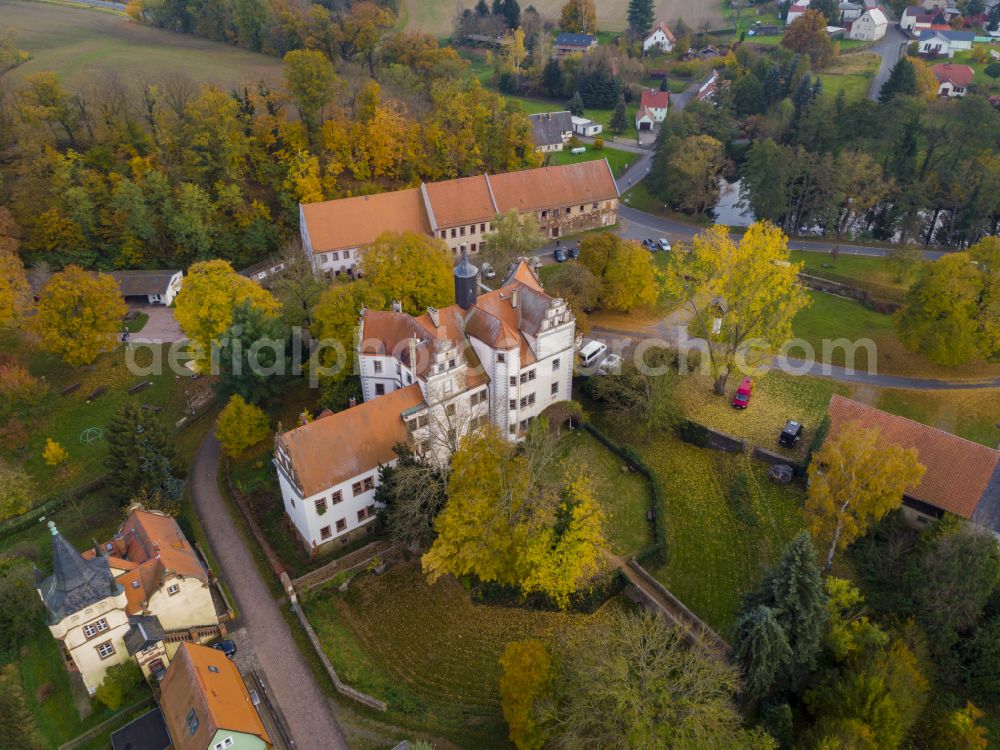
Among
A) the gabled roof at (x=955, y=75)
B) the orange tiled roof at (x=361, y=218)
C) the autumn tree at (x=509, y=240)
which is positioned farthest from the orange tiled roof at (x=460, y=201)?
the gabled roof at (x=955, y=75)

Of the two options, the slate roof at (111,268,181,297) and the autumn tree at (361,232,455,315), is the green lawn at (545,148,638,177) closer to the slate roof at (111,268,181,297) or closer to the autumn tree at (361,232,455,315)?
the autumn tree at (361,232,455,315)

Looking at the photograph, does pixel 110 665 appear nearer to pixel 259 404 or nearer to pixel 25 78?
pixel 259 404

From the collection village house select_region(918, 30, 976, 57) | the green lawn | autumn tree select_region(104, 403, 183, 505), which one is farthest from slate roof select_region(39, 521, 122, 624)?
village house select_region(918, 30, 976, 57)

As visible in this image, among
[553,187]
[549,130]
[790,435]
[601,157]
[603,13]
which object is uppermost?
[603,13]

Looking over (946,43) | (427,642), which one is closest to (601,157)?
(946,43)

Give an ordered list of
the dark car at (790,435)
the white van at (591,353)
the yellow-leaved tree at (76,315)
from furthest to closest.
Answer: the white van at (591,353)
the yellow-leaved tree at (76,315)
the dark car at (790,435)

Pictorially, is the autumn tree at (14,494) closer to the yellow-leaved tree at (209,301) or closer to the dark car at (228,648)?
the yellow-leaved tree at (209,301)

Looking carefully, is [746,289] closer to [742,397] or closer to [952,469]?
[742,397]
